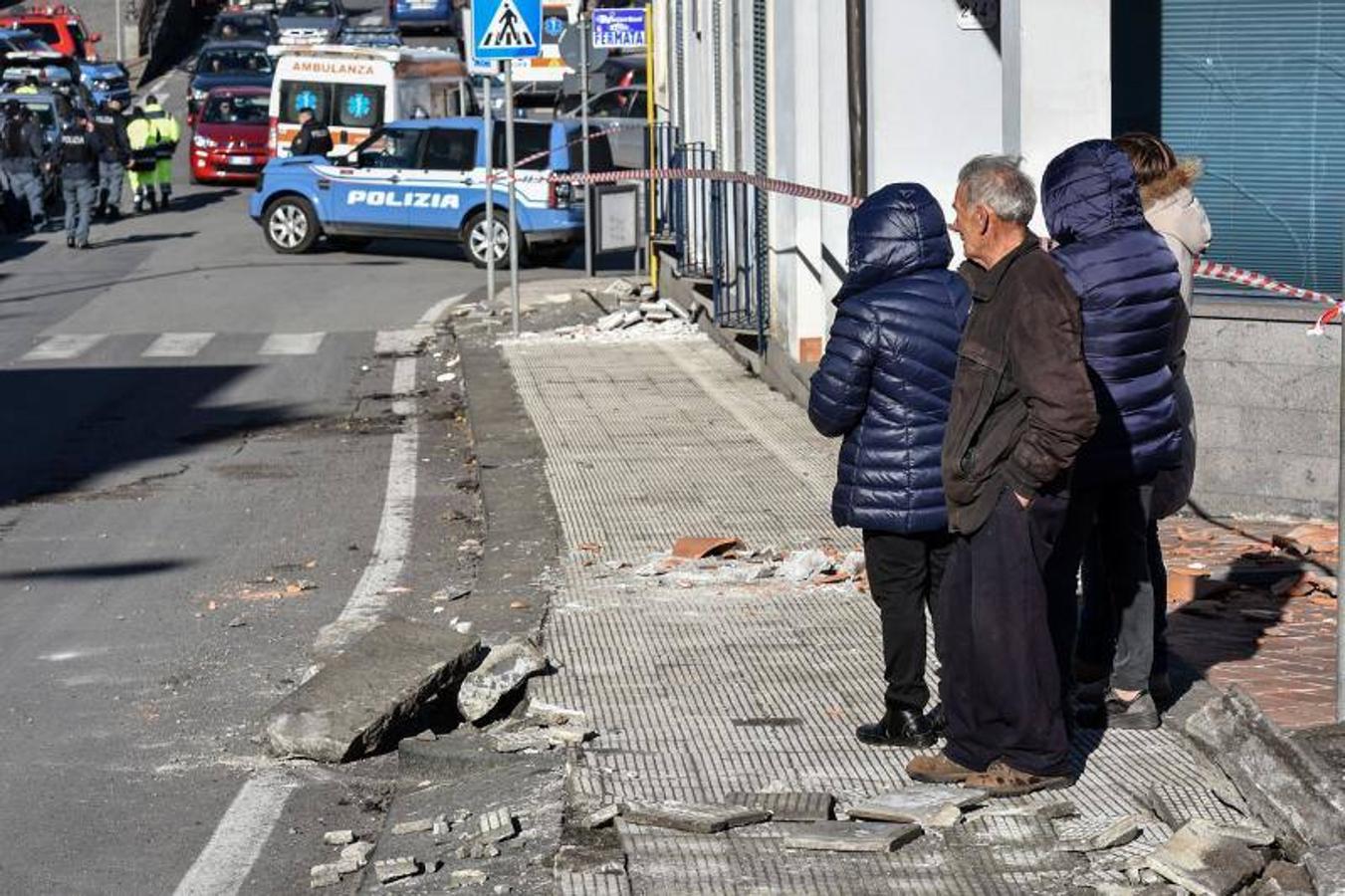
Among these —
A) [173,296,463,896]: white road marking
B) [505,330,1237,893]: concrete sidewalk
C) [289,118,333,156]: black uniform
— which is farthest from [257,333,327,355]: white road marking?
[289,118,333,156]: black uniform

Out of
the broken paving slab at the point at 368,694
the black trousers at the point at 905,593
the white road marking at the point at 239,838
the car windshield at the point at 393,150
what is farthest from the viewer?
the car windshield at the point at 393,150

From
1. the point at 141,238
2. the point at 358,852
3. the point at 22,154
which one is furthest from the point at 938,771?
the point at 22,154

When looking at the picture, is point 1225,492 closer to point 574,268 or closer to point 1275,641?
point 1275,641

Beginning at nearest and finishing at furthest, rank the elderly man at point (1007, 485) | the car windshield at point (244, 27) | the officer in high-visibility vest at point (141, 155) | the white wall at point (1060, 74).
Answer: the elderly man at point (1007, 485) < the white wall at point (1060, 74) < the officer in high-visibility vest at point (141, 155) < the car windshield at point (244, 27)

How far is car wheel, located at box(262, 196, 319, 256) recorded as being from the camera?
29.9 metres

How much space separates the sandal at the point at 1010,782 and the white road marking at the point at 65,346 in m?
15.6

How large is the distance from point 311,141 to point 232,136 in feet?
22.3

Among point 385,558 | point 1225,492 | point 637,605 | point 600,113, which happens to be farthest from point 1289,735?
point 600,113

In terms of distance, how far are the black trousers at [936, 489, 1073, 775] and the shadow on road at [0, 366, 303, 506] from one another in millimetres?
8192

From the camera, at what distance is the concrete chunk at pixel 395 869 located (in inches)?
234

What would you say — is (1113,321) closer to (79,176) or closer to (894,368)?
(894,368)

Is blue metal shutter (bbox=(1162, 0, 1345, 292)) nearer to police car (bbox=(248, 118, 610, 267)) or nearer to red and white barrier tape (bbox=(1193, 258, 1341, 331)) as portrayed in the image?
red and white barrier tape (bbox=(1193, 258, 1341, 331))

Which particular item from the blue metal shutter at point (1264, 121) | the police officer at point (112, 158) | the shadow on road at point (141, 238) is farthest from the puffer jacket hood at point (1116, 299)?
the police officer at point (112, 158)

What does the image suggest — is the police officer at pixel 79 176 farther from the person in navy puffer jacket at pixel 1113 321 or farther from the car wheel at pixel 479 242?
the person in navy puffer jacket at pixel 1113 321
